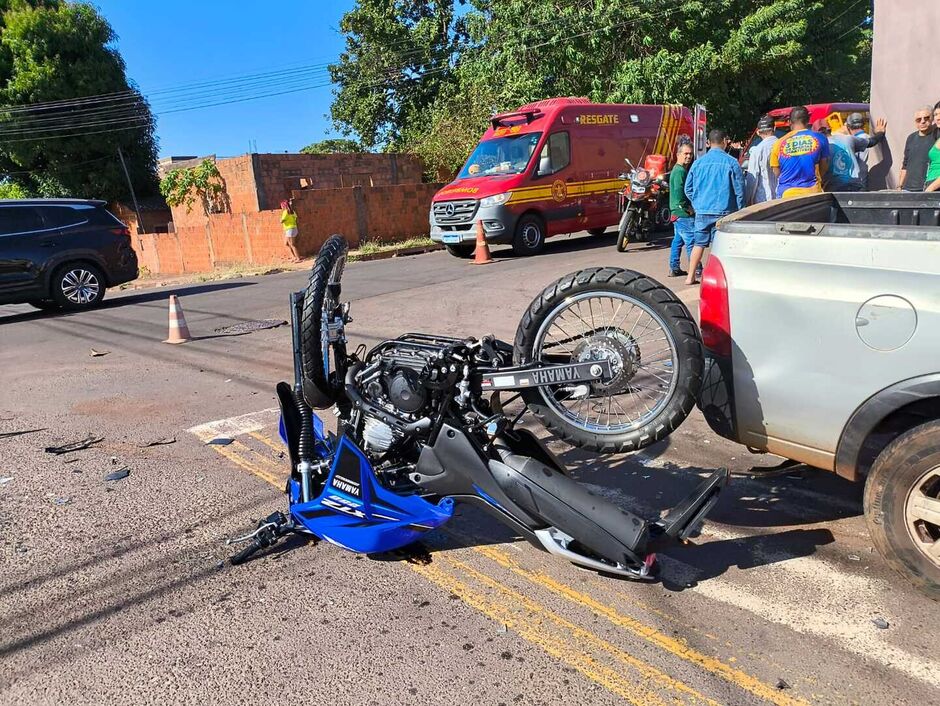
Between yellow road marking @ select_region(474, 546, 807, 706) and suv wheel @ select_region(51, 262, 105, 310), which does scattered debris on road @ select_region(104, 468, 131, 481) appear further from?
suv wheel @ select_region(51, 262, 105, 310)

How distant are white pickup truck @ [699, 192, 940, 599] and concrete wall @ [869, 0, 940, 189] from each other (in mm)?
8743

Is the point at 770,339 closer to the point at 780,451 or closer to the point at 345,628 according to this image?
the point at 780,451

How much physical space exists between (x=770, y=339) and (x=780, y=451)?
504mm

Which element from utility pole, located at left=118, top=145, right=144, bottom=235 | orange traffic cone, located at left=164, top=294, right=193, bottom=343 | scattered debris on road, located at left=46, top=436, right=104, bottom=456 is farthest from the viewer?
utility pole, located at left=118, top=145, right=144, bottom=235

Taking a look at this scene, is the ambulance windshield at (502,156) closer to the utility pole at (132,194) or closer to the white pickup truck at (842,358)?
the white pickup truck at (842,358)

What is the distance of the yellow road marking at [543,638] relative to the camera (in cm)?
238

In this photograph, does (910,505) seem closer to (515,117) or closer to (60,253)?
(60,253)

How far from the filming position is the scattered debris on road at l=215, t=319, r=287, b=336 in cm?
930

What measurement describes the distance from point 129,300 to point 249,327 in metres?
5.77

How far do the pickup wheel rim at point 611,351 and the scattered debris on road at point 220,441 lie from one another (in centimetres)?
277

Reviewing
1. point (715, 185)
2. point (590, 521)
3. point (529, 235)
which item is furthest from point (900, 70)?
point (590, 521)

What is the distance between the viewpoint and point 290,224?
19.1m

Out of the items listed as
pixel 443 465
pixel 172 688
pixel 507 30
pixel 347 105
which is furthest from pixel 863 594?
pixel 347 105

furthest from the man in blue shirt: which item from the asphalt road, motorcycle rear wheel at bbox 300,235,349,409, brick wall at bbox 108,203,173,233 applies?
brick wall at bbox 108,203,173,233
